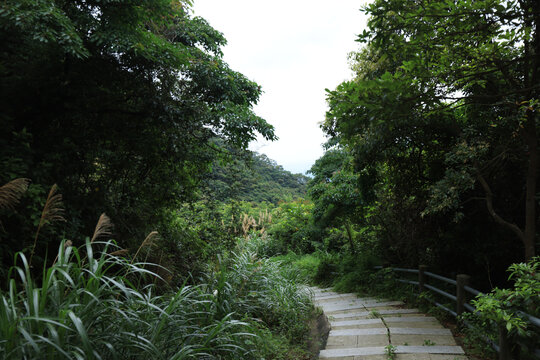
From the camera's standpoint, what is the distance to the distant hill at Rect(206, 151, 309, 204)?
6.65 metres

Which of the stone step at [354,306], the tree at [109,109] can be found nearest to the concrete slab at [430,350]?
the stone step at [354,306]

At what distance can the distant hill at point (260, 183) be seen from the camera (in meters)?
6.65

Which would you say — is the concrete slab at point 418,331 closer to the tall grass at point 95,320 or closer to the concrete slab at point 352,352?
the concrete slab at point 352,352

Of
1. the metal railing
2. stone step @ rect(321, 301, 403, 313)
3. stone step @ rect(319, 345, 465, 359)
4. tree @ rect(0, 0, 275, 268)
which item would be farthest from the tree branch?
tree @ rect(0, 0, 275, 268)

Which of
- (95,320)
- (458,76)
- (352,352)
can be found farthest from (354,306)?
(95,320)

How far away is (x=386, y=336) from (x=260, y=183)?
17.0 m

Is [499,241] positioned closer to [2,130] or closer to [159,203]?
[159,203]

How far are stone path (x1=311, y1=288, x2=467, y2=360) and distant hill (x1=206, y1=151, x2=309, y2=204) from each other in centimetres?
303

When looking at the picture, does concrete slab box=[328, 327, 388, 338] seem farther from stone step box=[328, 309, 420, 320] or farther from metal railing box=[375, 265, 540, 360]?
metal railing box=[375, 265, 540, 360]

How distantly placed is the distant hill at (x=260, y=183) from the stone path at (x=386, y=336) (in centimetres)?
303

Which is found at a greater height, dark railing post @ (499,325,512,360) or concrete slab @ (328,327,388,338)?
dark railing post @ (499,325,512,360)

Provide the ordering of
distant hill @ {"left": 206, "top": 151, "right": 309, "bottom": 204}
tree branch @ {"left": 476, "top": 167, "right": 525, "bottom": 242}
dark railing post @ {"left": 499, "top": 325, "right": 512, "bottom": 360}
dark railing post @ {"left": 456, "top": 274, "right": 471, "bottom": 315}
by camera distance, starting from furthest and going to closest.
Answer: distant hill @ {"left": 206, "top": 151, "right": 309, "bottom": 204}, dark railing post @ {"left": 456, "top": 274, "right": 471, "bottom": 315}, tree branch @ {"left": 476, "top": 167, "right": 525, "bottom": 242}, dark railing post @ {"left": 499, "top": 325, "right": 512, "bottom": 360}

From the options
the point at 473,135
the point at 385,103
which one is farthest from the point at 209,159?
the point at 473,135

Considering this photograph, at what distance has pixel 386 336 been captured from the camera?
389 cm
